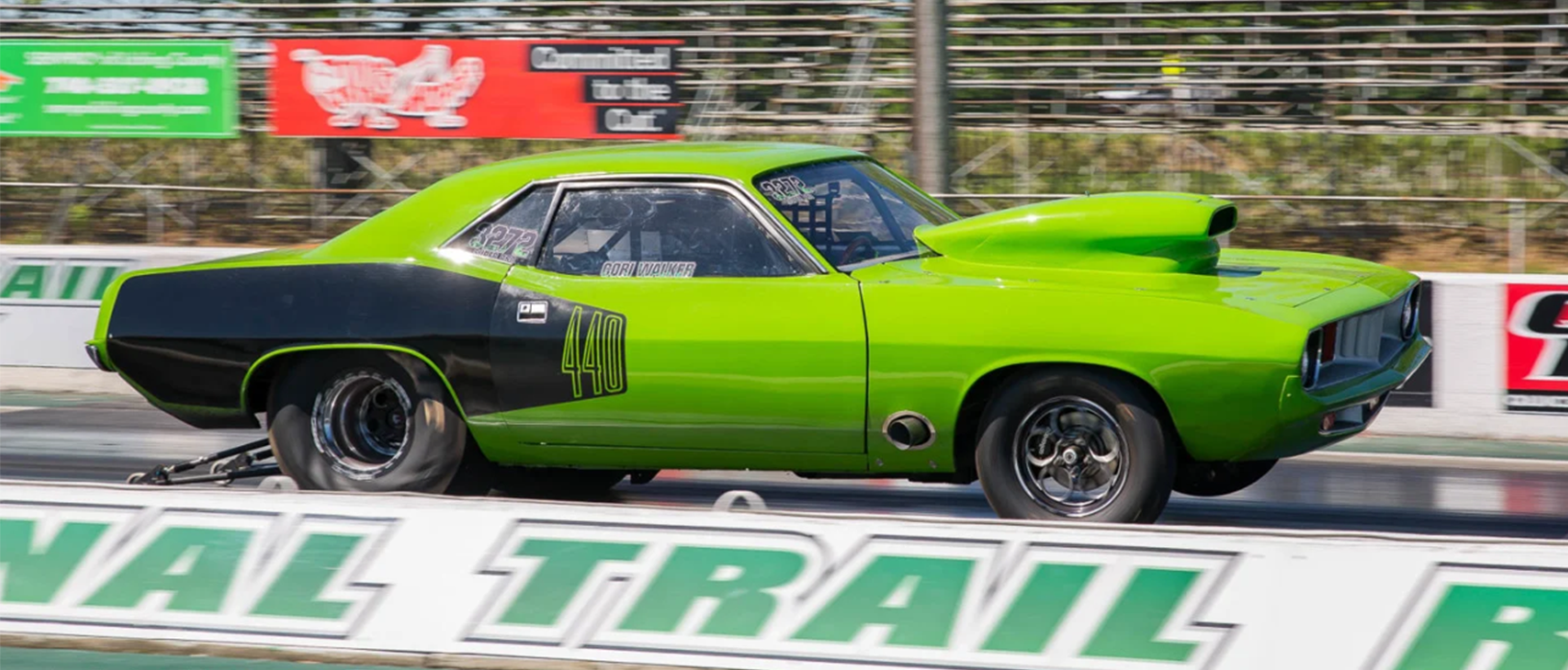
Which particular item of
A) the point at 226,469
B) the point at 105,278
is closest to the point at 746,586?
the point at 226,469

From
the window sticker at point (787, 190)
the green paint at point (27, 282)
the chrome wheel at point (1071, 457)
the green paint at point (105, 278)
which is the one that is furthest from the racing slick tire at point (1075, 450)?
the green paint at point (27, 282)

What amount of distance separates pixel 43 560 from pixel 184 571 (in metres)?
0.44

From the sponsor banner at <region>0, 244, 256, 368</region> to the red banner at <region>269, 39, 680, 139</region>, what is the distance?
653 cm

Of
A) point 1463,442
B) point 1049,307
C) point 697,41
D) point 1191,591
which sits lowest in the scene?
point 1463,442

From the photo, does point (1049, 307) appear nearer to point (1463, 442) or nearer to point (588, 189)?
point (588, 189)

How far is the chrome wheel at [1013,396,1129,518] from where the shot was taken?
5270mm

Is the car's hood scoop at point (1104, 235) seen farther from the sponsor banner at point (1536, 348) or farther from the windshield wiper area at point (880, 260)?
the sponsor banner at point (1536, 348)

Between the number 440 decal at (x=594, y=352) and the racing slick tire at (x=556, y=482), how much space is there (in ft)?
2.79

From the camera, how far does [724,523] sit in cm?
435

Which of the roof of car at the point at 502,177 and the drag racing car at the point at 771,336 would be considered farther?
the roof of car at the point at 502,177

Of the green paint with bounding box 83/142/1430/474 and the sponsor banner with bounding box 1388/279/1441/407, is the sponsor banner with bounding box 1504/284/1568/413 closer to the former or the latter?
the sponsor banner with bounding box 1388/279/1441/407

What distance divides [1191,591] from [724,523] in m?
1.15

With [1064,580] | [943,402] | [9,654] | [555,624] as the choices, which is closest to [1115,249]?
[943,402]

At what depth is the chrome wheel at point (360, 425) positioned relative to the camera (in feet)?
20.1
